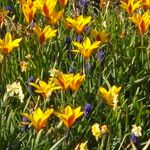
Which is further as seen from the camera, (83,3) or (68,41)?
(83,3)

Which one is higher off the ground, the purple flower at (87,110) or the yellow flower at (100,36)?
the yellow flower at (100,36)

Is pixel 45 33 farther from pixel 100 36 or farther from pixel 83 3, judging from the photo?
pixel 83 3

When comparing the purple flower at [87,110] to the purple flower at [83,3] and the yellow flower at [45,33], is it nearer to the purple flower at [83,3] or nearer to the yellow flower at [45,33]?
the yellow flower at [45,33]

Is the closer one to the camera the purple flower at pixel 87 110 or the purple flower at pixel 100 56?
the purple flower at pixel 87 110

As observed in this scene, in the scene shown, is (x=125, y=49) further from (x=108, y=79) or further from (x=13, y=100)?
(x=13, y=100)

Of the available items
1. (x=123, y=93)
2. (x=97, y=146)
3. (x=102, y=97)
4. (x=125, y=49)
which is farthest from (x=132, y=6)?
(x=97, y=146)

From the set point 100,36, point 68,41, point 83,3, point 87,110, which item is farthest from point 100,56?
point 83,3

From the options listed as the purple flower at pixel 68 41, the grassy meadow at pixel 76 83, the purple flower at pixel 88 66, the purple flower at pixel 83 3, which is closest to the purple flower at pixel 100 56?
the grassy meadow at pixel 76 83

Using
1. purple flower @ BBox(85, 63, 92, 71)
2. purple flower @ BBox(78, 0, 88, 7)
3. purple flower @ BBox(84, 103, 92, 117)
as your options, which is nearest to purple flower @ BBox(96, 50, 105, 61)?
purple flower @ BBox(85, 63, 92, 71)

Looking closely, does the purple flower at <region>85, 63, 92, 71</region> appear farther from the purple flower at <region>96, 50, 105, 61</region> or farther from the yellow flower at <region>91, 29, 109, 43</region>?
the yellow flower at <region>91, 29, 109, 43</region>
